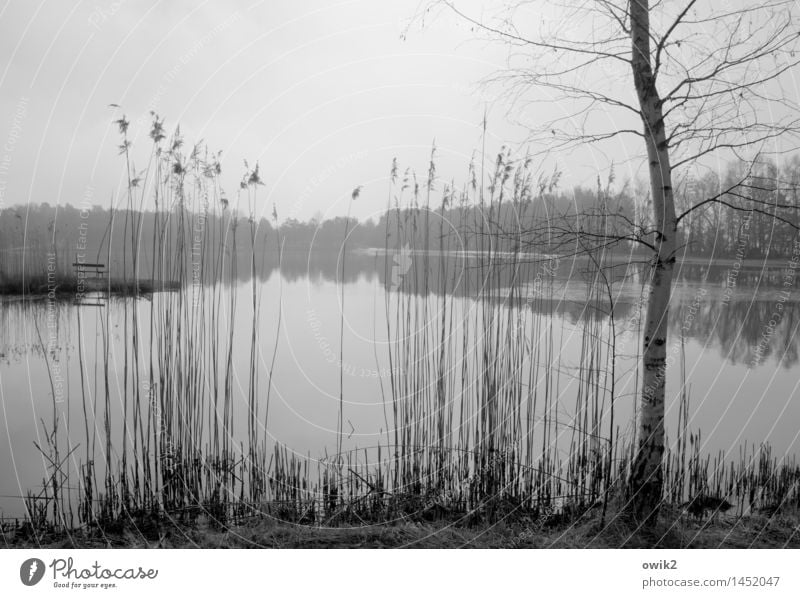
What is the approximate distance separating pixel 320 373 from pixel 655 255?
8.52ft

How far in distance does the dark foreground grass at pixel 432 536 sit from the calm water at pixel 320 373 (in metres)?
0.55

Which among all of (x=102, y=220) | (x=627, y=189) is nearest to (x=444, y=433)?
(x=627, y=189)

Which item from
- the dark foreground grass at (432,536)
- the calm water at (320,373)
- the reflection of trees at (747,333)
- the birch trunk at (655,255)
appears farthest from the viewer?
the reflection of trees at (747,333)

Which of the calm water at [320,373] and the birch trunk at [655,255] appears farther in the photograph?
the calm water at [320,373]

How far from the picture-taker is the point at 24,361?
145 inches

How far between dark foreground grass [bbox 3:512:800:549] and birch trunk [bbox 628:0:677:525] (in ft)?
1.11

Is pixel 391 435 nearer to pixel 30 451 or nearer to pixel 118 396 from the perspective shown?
pixel 118 396

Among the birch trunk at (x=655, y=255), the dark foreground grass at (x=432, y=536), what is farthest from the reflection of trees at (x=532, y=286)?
the dark foreground grass at (x=432, y=536)

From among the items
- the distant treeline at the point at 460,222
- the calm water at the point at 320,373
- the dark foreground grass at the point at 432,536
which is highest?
the distant treeline at the point at 460,222

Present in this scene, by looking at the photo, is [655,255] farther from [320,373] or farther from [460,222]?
[320,373]

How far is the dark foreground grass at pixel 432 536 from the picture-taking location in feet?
9.11

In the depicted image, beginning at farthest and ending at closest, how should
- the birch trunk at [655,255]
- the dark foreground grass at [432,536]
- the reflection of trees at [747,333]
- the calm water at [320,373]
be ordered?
the reflection of trees at [747,333] < the calm water at [320,373] < the dark foreground grass at [432,536] < the birch trunk at [655,255]

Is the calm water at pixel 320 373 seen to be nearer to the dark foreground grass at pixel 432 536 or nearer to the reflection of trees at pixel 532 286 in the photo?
the reflection of trees at pixel 532 286
